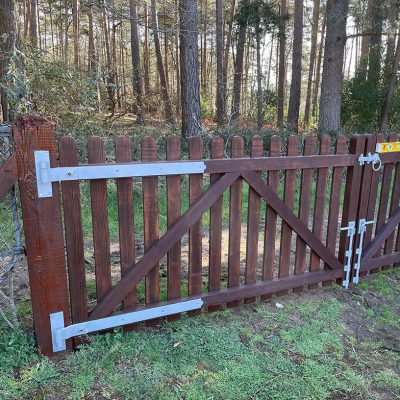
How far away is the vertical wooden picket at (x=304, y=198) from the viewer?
3268mm

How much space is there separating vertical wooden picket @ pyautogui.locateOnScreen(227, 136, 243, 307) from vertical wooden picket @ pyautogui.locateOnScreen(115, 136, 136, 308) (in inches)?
33.2

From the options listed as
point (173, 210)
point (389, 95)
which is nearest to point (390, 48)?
point (389, 95)

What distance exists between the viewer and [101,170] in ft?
7.85

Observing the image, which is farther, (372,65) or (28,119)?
(372,65)

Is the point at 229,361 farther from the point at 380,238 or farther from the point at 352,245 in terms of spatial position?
the point at 380,238

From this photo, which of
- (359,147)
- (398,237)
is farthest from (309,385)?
(398,237)

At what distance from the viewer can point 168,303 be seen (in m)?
2.88

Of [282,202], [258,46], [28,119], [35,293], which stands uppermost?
[258,46]

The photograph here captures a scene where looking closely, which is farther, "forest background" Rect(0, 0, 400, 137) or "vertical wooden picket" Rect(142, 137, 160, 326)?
"forest background" Rect(0, 0, 400, 137)

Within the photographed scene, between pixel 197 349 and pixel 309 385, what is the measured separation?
77 cm

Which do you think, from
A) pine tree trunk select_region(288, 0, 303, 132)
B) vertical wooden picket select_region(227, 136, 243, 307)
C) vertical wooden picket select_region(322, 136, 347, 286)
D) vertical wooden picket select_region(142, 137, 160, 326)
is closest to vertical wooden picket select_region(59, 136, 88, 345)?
vertical wooden picket select_region(142, 137, 160, 326)

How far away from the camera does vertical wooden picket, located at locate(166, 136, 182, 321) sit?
8.79ft

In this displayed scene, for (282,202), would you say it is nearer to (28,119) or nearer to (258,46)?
(28,119)

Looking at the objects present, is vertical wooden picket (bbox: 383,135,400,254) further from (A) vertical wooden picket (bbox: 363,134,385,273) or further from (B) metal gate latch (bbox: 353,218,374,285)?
(B) metal gate latch (bbox: 353,218,374,285)
